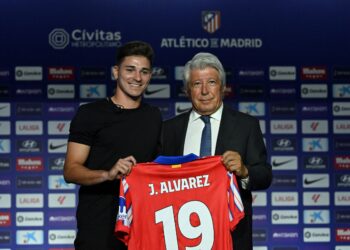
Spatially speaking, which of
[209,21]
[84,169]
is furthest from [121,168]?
[209,21]

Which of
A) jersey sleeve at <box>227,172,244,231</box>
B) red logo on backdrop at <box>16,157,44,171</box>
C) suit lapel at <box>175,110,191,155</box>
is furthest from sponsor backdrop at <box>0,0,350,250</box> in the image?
jersey sleeve at <box>227,172,244,231</box>

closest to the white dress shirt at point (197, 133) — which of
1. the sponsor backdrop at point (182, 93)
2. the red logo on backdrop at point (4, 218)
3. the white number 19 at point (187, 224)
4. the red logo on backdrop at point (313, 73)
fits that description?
Result: the white number 19 at point (187, 224)

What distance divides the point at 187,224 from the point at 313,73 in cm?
247

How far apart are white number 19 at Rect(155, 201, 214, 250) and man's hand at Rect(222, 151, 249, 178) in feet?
0.72

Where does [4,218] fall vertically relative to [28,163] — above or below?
below

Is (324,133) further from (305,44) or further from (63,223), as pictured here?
(63,223)

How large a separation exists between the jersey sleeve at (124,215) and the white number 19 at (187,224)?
0.41 feet

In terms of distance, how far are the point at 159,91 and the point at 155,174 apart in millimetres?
2169

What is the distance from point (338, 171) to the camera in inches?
194

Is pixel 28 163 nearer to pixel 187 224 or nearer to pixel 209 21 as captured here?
pixel 209 21

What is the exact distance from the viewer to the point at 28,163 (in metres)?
4.82

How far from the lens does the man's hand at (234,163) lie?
263 centimetres

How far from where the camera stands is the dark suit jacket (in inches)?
106

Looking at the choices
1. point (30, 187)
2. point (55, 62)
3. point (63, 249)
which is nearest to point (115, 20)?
point (55, 62)
